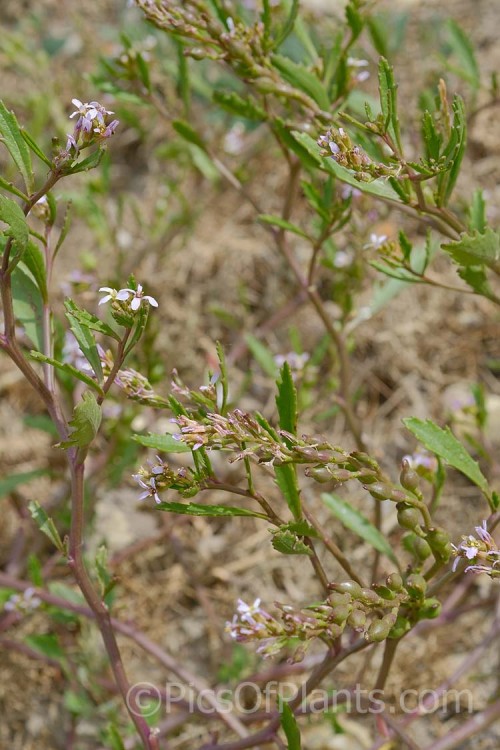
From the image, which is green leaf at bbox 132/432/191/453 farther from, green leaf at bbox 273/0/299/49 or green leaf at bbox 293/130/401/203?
green leaf at bbox 273/0/299/49

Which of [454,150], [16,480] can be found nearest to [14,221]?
[454,150]

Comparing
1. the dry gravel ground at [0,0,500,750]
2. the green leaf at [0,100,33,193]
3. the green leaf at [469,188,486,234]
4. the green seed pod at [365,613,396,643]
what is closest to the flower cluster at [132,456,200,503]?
the green seed pod at [365,613,396,643]

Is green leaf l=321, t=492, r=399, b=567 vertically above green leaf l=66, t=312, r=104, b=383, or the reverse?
green leaf l=66, t=312, r=104, b=383

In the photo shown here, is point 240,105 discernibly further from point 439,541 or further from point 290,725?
point 290,725

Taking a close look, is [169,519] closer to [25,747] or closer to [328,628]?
[25,747]

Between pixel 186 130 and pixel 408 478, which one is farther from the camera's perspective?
pixel 186 130
